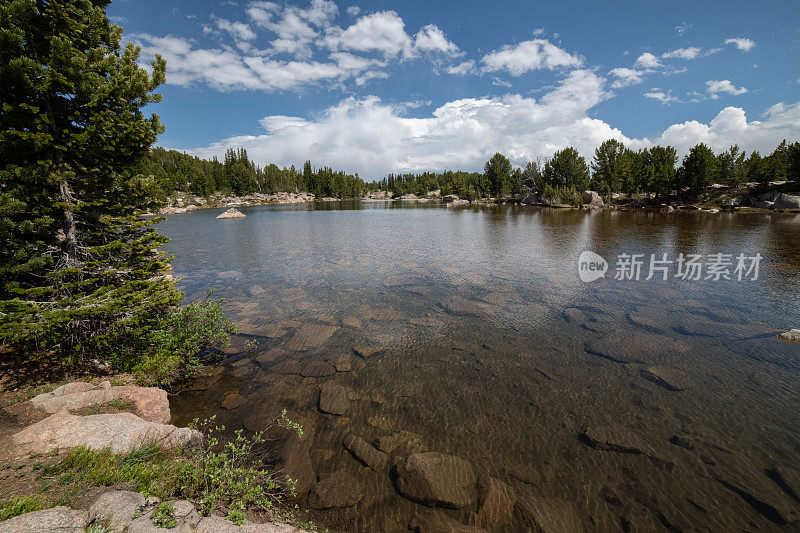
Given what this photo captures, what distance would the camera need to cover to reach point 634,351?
15.0m

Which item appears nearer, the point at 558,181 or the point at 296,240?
the point at 296,240

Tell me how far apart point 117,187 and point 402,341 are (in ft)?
44.4

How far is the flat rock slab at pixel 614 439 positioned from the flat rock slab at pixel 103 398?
1387cm

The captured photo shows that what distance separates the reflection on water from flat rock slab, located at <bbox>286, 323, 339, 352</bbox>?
116mm

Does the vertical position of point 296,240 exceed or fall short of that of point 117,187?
it falls short

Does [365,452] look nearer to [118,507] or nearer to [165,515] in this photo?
[165,515]

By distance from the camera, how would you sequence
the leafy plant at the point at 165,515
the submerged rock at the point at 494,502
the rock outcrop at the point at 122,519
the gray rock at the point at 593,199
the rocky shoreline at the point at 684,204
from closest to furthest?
the rock outcrop at the point at 122,519 < the leafy plant at the point at 165,515 < the submerged rock at the point at 494,502 < the rocky shoreline at the point at 684,204 < the gray rock at the point at 593,199

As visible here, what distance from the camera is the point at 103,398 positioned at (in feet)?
30.4

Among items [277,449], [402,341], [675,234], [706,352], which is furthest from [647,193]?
[277,449]

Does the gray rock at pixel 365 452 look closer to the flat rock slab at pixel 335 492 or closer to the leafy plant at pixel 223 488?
the flat rock slab at pixel 335 492

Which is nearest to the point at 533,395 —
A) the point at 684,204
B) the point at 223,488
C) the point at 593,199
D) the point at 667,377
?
the point at 667,377

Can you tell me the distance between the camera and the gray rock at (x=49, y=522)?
4.32 m

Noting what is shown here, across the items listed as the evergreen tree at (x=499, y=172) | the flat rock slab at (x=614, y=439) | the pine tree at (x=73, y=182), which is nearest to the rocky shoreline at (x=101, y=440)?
the pine tree at (x=73, y=182)

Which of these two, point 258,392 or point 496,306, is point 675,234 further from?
point 258,392
